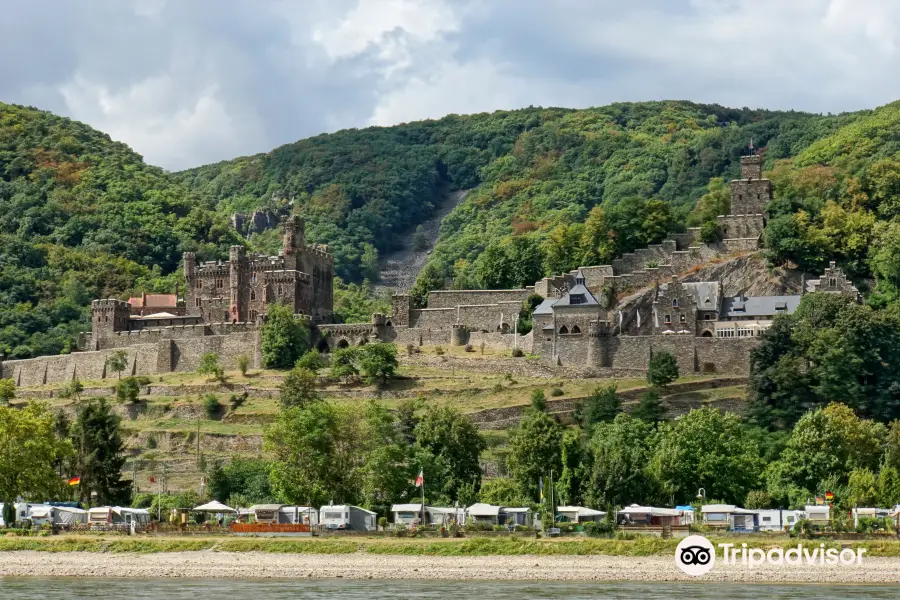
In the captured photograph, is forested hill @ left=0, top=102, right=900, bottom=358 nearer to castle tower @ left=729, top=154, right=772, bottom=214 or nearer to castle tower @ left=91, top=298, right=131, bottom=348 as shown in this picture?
castle tower @ left=729, top=154, right=772, bottom=214

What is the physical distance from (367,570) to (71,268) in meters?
89.9

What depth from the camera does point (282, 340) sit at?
11375cm

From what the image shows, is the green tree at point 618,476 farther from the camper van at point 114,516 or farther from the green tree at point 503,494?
the camper van at point 114,516

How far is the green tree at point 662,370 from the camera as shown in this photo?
99.4 metres

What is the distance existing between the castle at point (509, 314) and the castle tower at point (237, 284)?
73mm

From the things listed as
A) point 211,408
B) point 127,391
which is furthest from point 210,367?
point 211,408

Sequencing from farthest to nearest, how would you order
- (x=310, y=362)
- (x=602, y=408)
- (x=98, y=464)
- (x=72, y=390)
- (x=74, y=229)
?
1. (x=74, y=229)
2. (x=72, y=390)
3. (x=310, y=362)
4. (x=602, y=408)
5. (x=98, y=464)

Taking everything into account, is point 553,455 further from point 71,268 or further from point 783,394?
point 71,268

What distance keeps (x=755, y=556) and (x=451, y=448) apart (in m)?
21.7

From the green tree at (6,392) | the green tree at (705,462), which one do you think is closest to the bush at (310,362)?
the green tree at (6,392)

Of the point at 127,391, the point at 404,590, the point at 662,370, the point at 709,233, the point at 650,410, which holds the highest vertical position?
the point at 709,233

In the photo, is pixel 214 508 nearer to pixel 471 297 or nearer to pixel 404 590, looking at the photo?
pixel 404 590

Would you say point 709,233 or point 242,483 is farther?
point 709,233

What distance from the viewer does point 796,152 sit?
17338 centimetres
